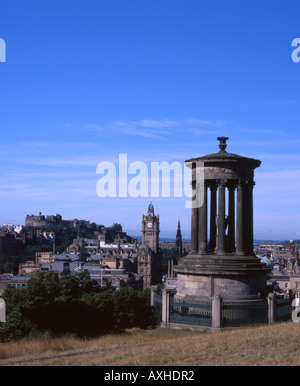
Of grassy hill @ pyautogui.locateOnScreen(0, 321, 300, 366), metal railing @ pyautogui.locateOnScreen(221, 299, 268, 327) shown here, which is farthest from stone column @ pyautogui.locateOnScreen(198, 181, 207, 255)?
grassy hill @ pyautogui.locateOnScreen(0, 321, 300, 366)

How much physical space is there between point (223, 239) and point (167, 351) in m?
8.66

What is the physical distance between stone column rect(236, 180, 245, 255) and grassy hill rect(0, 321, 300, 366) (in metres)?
4.78

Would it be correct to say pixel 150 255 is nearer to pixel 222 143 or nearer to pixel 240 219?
pixel 222 143

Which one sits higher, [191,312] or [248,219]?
[248,219]

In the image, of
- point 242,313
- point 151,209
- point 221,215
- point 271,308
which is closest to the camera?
point 242,313

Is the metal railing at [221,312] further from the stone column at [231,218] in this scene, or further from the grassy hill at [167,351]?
the stone column at [231,218]

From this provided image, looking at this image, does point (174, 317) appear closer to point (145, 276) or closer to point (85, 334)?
point (85, 334)

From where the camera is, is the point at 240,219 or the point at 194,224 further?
the point at 194,224

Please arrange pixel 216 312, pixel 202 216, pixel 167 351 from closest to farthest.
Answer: pixel 167 351, pixel 216 312, pixel 202 216

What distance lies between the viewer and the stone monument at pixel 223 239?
2081 cm

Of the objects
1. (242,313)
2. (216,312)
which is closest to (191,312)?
(216,312)

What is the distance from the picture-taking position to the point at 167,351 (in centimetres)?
1387

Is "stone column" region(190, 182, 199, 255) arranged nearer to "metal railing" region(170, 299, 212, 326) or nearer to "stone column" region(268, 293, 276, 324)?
"metal railing" region(170, 299, 212, 326)
